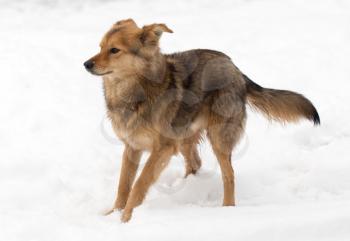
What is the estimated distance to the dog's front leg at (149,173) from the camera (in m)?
4.71

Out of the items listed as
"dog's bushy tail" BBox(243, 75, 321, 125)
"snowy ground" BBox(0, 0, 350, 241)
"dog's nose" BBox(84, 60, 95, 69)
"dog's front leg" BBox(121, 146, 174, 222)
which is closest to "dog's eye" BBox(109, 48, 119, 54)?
"dog's nose" BBox(84, 60, 95, 69)

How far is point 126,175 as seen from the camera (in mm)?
5059

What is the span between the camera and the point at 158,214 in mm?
4242

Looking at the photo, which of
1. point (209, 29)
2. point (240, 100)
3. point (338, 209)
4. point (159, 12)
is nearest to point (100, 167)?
point (240, 100)

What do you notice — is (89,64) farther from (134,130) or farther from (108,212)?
(108,212)

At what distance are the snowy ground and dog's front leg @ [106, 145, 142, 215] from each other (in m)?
0.18

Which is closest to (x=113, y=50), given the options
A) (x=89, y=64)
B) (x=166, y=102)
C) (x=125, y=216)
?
(x=89, y=64)

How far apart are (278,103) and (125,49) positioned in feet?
5.25

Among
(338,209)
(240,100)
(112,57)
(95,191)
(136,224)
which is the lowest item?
(95,191)

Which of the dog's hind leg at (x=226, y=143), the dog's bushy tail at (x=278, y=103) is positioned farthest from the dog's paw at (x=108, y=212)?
the dog's bushy tail at (x=278, y=103)

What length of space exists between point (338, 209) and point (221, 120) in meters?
1.41

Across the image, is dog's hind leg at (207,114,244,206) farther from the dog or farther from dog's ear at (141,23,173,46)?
dog's ear at (141,23,173,46)

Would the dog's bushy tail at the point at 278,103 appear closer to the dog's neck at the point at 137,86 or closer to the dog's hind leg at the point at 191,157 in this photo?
the dog's hind leg at the point at 191,157

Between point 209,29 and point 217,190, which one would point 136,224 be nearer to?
point 217,190
